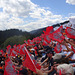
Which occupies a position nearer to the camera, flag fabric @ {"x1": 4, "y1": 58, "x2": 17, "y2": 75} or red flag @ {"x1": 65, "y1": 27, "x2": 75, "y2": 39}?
flag fabric @ {"x1": 4, "y1": 58, "x2": 17, "y2": 75}

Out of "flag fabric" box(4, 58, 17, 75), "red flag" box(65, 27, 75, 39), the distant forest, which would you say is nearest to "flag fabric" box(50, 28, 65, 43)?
"red flag" box(65, 27, 75, 39)

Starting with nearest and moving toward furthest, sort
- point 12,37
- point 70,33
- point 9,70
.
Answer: point 9,70
point 70,33
point 12,37

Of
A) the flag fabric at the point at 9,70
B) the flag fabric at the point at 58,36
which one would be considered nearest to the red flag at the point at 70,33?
the flag fabric at the point at 58,36

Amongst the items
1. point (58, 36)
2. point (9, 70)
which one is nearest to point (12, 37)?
point (58, 36)

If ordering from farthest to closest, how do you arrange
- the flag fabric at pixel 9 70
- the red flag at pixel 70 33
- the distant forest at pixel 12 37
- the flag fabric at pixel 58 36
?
the distant forest at pixel 12 37 < the flag fabric at pixel 58 36 < the red flag at pixel 70 33 < the flag fabric at pixel 9 70

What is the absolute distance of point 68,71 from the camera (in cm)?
268

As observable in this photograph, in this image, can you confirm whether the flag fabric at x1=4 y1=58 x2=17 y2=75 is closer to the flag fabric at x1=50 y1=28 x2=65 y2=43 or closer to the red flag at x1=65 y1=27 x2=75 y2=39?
the red flag at x1=65 y1=27 x2=75 y2=39

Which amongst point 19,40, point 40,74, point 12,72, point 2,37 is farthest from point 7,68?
point 2,37

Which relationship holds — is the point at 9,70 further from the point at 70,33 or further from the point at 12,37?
the point at 12,37

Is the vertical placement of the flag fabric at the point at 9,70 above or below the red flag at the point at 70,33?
below

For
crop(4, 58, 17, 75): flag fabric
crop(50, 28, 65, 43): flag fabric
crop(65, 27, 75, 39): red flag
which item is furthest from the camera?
crop(50, 28, 65, 43): flag fabric

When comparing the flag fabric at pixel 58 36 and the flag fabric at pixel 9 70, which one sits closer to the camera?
the flag fabric at pixel 9 70

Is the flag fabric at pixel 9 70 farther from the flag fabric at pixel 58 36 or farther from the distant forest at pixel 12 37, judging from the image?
the distant forest at pixel 12 37

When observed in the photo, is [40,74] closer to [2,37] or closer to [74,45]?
[74,45]
